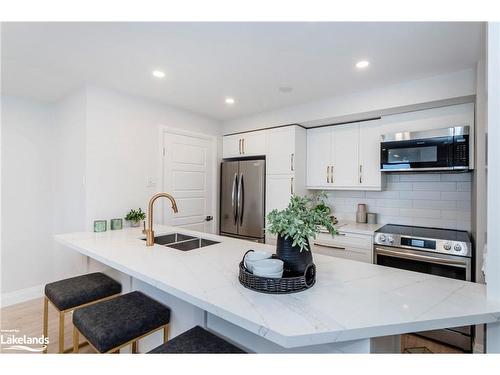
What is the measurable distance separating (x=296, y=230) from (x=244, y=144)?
263 cm

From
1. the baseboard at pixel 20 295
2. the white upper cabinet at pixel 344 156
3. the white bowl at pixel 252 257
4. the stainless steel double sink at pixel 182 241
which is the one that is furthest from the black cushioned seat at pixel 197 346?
the baseboard at pixel 20 295

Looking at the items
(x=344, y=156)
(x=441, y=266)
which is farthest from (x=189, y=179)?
(x=441, y=266)

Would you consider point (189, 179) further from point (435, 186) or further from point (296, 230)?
point (435, 186)

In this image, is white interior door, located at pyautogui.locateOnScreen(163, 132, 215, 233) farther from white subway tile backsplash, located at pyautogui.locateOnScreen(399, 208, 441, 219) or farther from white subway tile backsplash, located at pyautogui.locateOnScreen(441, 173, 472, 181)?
white subway tile backsplash, located at pyautogui.locateOnScreen(441, 173, 472, 181)

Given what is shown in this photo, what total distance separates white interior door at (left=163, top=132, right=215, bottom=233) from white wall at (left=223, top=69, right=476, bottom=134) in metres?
0.85

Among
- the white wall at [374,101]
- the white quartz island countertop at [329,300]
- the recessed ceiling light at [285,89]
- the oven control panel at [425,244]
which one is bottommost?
the oven control panel at [425,244]

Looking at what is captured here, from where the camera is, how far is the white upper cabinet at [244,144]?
341cm

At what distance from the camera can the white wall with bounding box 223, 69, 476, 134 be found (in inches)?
85.0

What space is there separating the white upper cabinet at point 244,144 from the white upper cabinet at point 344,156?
920mm

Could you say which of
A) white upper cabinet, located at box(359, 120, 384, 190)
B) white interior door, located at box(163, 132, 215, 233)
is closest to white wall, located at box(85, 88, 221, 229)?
white interior door, located at box(163, 132, 215, 233)

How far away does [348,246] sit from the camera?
8.71 ft

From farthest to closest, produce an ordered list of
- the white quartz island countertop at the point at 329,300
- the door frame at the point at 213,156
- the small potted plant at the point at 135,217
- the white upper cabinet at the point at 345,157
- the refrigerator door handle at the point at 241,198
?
the refrigerator door handle at the point at 241,198, the door frame at the point at 213,156, the white upper cabinet at the point at 345,157, the small potted plant at the point at 135,217, the white quartz island countertop at the point at 329,300

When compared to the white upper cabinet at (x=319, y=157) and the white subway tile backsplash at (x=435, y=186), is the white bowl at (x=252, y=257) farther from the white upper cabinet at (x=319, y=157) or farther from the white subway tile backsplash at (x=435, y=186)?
the white subway tile backsplash at (x=435, y=186)

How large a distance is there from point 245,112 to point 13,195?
2978mm
